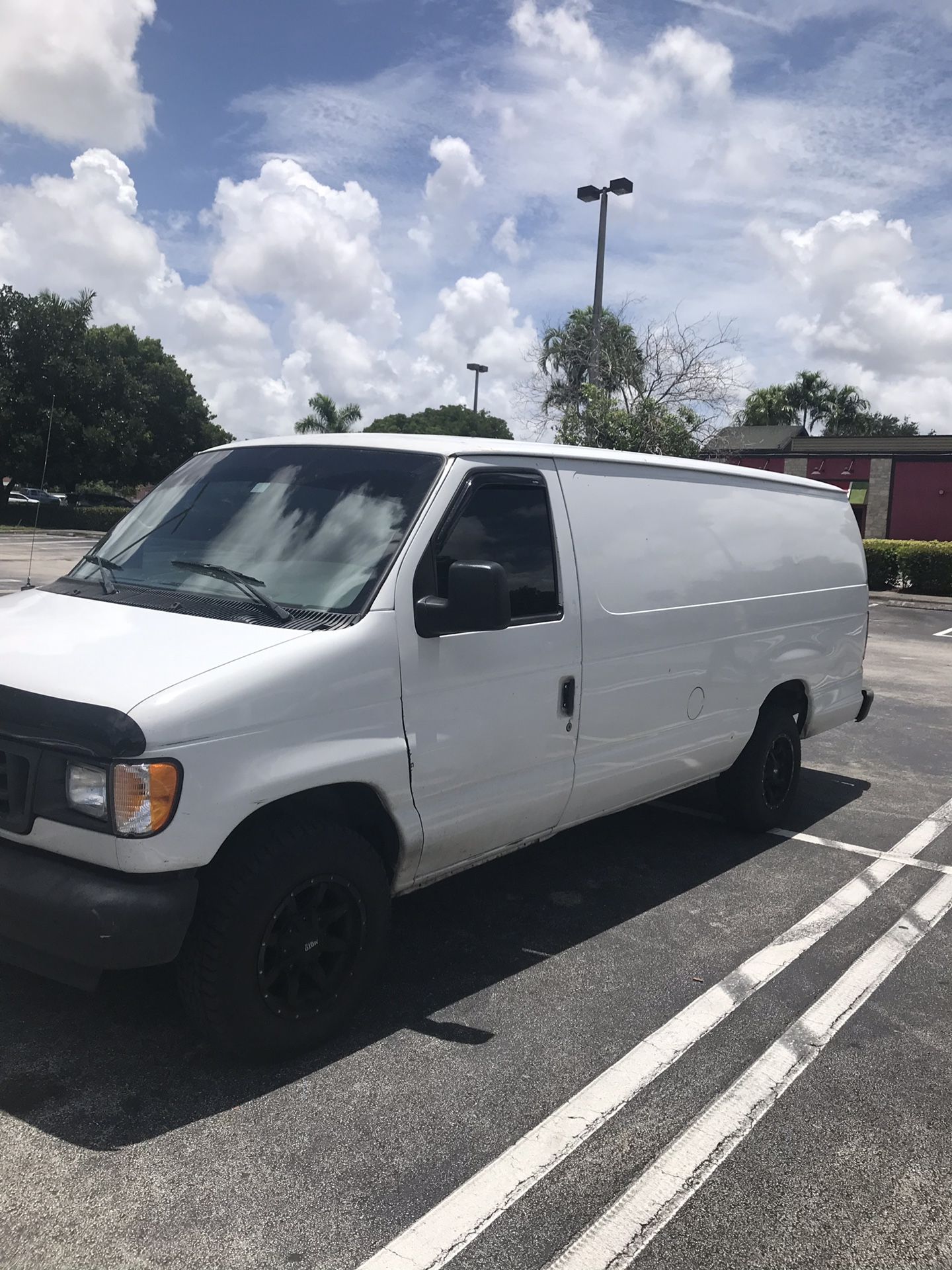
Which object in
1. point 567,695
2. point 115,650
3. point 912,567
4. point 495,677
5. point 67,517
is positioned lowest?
point 567,695

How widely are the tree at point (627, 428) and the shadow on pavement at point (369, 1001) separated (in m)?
15.2

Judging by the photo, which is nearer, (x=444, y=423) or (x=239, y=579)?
(x=239, y=579)

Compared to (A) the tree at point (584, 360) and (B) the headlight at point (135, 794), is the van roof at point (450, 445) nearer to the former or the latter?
(B) the headlight at point (135, 794)

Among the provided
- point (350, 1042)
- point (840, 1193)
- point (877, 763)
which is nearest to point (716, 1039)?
point (840, 1193)

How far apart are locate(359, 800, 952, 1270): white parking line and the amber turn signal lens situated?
1.26 m

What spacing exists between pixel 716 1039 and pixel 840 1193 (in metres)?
0.81

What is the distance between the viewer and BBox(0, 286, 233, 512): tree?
124ft

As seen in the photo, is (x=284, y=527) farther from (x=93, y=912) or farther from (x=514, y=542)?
(x=93, y=912)

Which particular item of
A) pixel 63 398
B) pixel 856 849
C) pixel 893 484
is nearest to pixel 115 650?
pixel 856 849

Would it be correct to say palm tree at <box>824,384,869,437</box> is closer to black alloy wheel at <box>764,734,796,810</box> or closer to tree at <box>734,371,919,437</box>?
tree at <box>734,371,919,437</box>

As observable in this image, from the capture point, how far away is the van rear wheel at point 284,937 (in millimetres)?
3074

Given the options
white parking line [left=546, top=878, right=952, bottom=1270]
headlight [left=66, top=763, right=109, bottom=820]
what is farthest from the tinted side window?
white parking line [left=546, top=878, right=952, bottom=1270]

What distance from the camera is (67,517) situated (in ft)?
148

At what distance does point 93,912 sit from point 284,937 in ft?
2.07
